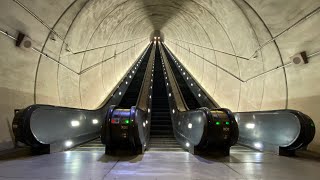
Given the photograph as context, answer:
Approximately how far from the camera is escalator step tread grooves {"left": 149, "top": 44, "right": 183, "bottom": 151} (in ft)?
27.6

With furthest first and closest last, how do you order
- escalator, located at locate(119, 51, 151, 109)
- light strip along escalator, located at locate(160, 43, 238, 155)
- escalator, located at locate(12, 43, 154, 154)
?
escalator, located at locate(119, 51, 151, 109) < light strip along escalator, located at locate(160, 43, 238, 155) < escalator, located at locate(12, 43, 154, 154)

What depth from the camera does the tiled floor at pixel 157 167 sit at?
4.30 metres

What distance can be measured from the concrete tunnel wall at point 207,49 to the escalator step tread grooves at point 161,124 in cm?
249

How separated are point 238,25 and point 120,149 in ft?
17.6

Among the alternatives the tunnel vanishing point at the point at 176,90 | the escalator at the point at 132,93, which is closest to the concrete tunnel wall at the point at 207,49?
the tunnel vanishing point at the point at 176,90

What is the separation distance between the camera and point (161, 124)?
37.1 feet

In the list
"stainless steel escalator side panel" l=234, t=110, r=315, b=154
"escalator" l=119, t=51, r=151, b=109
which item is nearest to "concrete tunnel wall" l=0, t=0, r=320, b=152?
"stainless steel escalator side panel" l=234, t=110, r=315, b=154

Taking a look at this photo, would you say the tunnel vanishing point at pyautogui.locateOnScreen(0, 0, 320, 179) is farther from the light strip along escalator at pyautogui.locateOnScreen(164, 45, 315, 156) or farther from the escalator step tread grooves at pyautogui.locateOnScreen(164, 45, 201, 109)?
the escalator step tread grooves at pyautogui.locateOnScreen(164, 45, 201, 109)

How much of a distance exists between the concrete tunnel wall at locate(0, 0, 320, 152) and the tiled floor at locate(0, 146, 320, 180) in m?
1.54

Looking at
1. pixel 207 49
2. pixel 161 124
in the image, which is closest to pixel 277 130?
pixel 161 124

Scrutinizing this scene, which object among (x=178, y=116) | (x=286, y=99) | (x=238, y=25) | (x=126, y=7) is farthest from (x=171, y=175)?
(x=126, y=7)

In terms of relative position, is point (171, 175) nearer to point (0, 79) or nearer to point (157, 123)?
point (0, 79)

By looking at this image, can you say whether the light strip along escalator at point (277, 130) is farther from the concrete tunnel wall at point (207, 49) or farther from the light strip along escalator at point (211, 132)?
the concrete tunnel wall at point (207, 49)

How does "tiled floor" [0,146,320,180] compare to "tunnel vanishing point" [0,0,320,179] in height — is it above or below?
below
